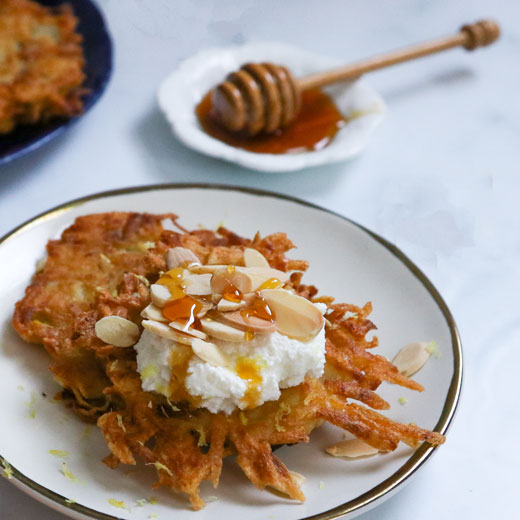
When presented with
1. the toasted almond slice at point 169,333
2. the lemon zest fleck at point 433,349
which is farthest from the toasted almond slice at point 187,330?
the lemon zest fleck at point 433,349

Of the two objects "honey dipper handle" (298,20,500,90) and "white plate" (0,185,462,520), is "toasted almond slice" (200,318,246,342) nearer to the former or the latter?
"white plate" (0,185,462,520)

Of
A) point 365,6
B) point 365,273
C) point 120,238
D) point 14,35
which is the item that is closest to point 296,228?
point 365,273

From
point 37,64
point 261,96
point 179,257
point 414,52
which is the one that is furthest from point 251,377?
point 414,52

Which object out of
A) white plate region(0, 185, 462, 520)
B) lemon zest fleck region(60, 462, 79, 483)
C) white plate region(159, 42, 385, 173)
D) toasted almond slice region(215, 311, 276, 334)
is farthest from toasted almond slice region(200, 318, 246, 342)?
white plate region(159, 42, 385, 173)

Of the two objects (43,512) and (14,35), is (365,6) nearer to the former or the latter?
(14,35)

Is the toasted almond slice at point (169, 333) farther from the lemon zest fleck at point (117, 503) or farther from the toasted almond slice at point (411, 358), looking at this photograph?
the toasted almond slice at point (411, 358)

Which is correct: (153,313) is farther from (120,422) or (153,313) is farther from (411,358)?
(411,358)
